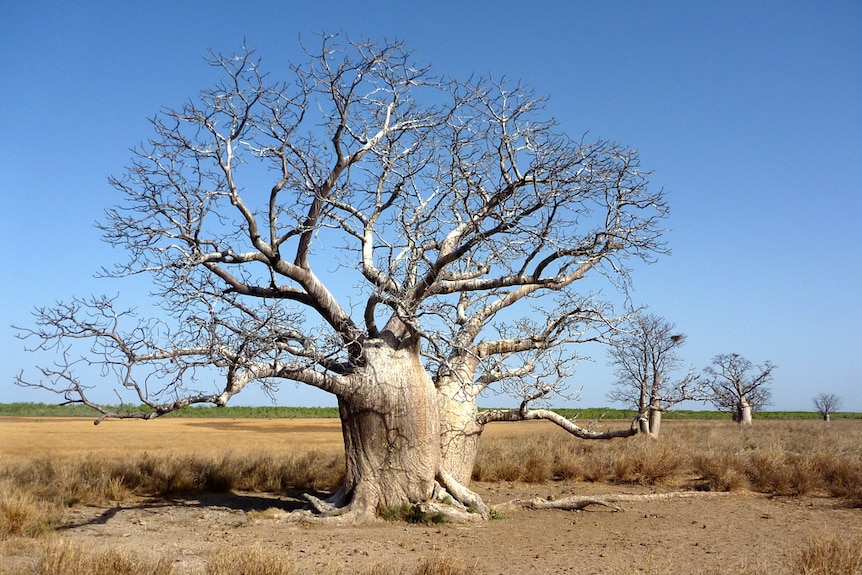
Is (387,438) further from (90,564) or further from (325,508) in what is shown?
(90,564)

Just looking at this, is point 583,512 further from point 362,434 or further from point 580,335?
point 362,434

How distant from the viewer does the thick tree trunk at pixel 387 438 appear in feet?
37.5

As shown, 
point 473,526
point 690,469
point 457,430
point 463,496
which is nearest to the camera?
point 473,526

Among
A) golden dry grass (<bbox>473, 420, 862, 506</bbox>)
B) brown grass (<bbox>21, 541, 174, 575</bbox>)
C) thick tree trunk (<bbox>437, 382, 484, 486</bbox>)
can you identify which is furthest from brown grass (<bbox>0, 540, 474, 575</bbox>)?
golden dry grass (<bbox>473, 420, 862, 506</bbox>)

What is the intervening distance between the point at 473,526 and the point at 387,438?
1.81 metres

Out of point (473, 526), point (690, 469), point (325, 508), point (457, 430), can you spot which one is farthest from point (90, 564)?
point (690, 469)

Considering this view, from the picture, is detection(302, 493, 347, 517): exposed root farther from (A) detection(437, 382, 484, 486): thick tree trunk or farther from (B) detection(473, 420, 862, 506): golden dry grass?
(B) detection(473, 420, 862, 506): golden dry grass

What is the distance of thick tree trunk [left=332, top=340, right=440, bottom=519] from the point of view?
11430mm

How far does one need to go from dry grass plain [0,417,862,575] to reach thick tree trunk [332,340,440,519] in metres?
0.58

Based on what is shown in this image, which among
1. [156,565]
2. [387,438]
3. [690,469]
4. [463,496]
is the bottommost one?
[156,565]

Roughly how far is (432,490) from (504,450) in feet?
25.2

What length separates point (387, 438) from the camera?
37.6 feet

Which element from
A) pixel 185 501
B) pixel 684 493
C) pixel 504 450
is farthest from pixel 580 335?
pixel 185 501

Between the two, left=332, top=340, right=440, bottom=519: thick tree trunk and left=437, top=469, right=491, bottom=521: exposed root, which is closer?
left=332, top=340, right=440, bottom=519: thick tree trunk
